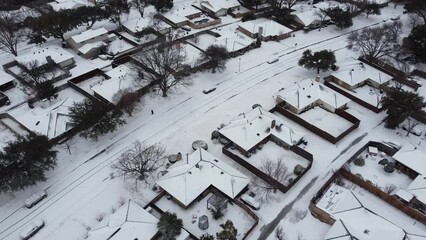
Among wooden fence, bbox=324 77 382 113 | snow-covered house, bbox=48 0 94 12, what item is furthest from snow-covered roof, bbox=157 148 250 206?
snow-covered house, bbox=48 0 94 12

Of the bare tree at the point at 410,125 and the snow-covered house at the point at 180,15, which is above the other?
the snow-covered house at the point at 180,15

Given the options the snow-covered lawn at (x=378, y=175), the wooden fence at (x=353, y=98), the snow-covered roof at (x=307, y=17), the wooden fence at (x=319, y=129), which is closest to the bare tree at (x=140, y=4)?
the snow-covered roof at (x=307, y=17)

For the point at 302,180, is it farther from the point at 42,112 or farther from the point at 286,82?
the point at 42,112

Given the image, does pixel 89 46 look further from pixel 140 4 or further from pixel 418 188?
pixel 418 188

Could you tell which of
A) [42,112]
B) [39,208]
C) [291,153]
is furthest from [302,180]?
[42,112]

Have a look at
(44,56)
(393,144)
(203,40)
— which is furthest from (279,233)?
(44,56)

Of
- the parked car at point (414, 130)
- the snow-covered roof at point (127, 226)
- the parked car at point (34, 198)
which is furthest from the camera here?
the parked car at point (414, 130)

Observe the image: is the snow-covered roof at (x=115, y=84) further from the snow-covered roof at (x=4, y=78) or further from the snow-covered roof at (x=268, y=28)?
the snow-covered roof at (x=268, y=28)
